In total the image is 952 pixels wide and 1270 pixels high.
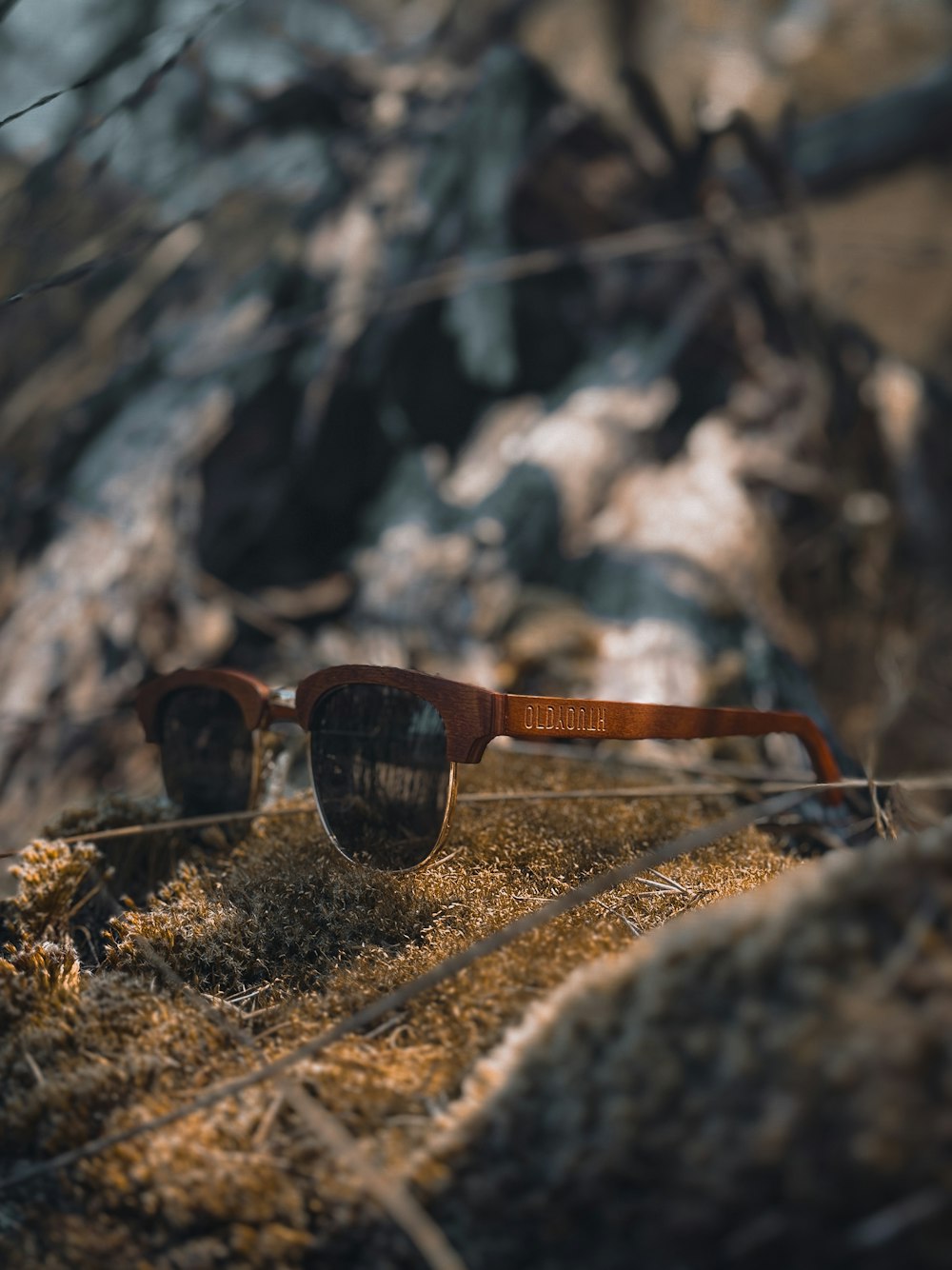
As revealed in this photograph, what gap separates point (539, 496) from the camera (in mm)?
2861

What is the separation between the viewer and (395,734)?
4.38 ft

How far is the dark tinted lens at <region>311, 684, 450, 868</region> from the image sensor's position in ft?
4.19

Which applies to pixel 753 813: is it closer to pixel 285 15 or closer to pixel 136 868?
pixel 136 868

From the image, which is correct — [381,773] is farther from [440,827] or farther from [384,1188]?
[384,1188]

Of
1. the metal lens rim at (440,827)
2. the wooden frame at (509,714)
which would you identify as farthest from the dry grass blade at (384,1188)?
the wooden frame at (509,714)

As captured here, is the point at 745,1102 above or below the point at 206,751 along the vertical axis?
below

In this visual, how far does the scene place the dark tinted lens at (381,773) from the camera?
128 centimetres

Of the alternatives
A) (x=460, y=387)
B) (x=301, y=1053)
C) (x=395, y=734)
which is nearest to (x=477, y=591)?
(x=460, y=387)

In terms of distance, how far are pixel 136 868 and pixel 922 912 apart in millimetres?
1152

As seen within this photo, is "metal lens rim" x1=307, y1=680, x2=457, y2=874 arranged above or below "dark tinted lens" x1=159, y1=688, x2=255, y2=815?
below

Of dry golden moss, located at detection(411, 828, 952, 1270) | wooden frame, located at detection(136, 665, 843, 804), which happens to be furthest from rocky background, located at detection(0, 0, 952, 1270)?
wooden frame, located at detection(136, 665, 843, 804)

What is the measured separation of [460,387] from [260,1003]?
2642 millimetres

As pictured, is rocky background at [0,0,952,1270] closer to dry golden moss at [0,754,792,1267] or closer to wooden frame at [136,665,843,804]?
dry golden moss at [0,754,792,1267]

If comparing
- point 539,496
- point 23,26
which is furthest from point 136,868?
point 539,496
